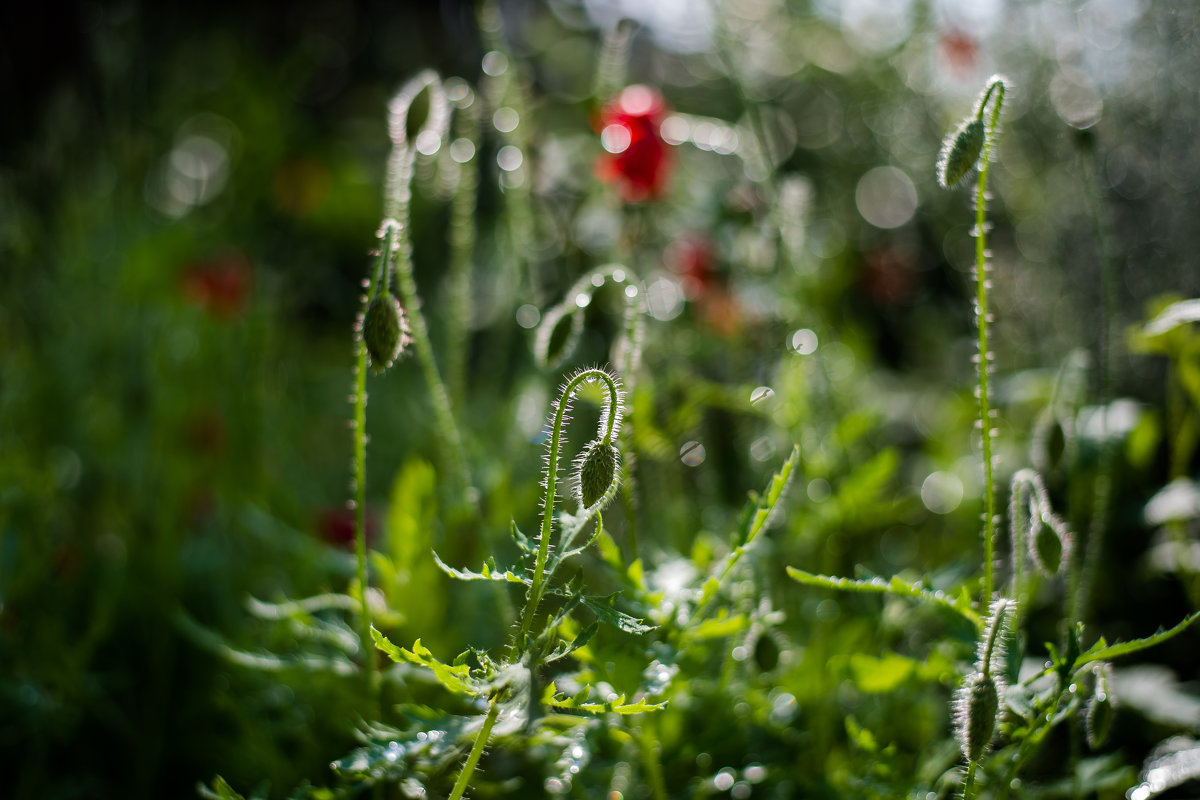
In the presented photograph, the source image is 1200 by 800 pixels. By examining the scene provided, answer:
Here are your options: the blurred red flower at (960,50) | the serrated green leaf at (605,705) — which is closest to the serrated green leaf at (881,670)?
the serrated green leaf at (605,705)

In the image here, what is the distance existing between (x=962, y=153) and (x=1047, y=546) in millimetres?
342

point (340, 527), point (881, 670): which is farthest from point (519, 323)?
point (881, 670)

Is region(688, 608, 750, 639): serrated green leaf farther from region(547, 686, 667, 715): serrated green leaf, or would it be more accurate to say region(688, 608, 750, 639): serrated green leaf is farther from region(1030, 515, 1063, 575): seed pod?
region(1030, 515, 1063, 575): seed pod

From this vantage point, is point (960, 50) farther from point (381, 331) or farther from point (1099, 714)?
point (381, 331)

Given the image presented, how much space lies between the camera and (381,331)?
0.78m

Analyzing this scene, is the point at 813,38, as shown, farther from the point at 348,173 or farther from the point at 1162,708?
the point at 1162,708

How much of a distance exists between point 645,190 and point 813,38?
192 cm

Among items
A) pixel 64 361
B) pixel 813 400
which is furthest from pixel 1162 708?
pixel 64 361

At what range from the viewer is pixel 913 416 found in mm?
2043

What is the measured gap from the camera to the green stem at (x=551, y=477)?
0.73 m

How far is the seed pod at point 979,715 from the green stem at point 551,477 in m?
0.33

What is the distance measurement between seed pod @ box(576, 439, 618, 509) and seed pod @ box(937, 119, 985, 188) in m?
0.36

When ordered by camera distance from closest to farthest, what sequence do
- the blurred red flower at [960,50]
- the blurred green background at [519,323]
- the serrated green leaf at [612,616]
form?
the serrated green leaf at [612,616], the blurred green background at [519,323], the blurred red flower at [960,50]

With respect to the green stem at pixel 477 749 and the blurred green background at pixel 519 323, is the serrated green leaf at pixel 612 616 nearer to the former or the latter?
the green stem at pixel 477 749
